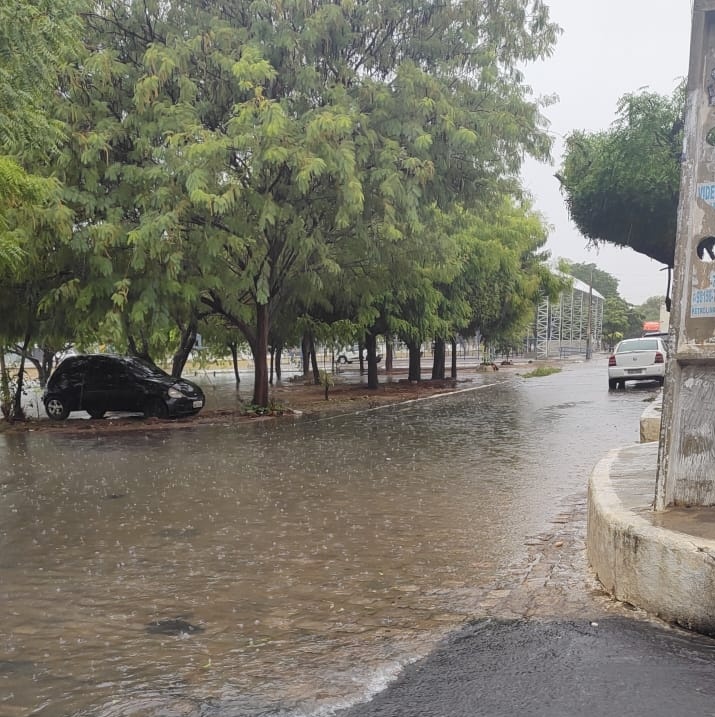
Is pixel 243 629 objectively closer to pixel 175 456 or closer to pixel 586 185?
pixel 175 456

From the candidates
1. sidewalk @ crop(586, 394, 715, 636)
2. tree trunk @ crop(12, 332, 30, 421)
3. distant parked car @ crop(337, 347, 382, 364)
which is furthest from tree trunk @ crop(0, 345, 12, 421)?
distant parked car @ crop(337, 347, 382, 364)

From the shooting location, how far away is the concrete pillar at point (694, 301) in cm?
514

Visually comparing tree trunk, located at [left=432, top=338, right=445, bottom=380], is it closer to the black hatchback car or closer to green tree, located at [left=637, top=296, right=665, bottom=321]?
the black hatchback car

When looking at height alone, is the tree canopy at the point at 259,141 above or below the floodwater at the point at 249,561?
above

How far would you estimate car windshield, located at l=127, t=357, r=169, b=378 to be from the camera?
17.7 metres

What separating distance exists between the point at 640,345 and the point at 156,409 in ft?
49.8

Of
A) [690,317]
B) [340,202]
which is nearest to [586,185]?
[340,202]

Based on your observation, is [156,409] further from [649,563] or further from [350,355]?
[350,355]

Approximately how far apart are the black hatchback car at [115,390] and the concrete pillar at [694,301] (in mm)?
13630

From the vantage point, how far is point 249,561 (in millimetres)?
6004

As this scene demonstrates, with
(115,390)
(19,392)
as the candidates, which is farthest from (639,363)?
(19,392)

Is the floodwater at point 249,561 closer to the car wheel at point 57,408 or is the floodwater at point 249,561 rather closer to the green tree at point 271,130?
the green tree at point 271,130

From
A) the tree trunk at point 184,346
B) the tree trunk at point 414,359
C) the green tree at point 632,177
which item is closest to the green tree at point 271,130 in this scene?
the green tree at point 632,177

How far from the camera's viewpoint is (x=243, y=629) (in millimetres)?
4566
